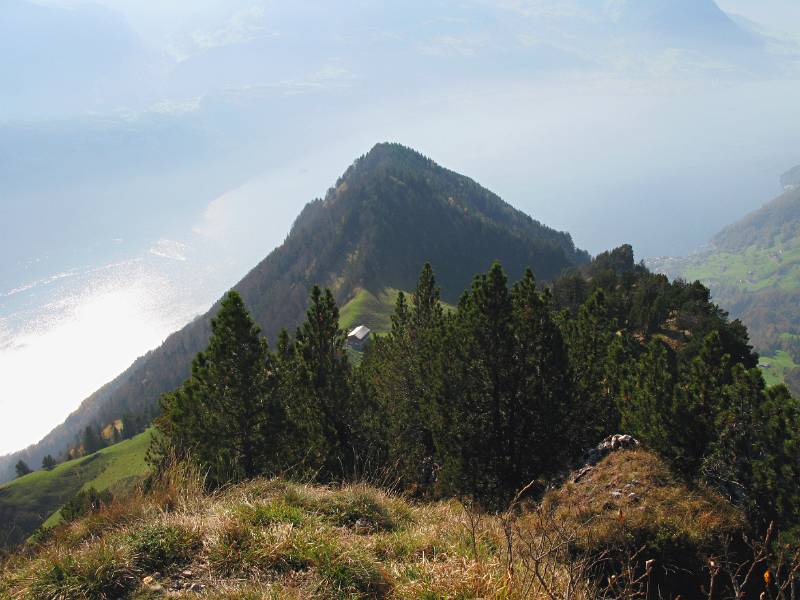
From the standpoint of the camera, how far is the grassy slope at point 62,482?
83938mm

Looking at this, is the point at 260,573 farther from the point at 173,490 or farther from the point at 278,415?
the point at 278,415

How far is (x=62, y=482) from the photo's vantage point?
93938 millimetres

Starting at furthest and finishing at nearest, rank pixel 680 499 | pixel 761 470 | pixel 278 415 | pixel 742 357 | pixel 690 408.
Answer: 1. pixel 742 357
2. pixel 278 415
3. pixel 690 408
4. pixel 761 470
5. pixel 680 499

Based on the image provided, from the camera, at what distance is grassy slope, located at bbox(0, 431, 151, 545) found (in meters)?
83.9

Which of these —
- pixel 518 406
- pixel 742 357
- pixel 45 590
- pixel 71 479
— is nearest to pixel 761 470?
pixel 518 406

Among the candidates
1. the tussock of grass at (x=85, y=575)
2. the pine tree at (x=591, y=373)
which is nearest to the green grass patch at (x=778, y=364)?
the pine tree at (x=591, y=373)

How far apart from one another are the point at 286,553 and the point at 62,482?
114 metres

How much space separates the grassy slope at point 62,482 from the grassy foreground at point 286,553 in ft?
280

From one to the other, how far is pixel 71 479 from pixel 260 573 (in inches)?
4448

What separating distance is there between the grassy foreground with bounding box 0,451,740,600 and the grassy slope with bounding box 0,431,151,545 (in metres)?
85.3

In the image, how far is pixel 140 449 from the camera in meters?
93.4

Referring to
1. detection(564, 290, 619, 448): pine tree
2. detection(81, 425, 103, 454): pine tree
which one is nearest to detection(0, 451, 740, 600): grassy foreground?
detection(564, 290, 619, 448): pine tree

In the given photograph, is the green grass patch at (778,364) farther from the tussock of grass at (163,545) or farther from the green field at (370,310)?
the tussock of grass at (163,545)

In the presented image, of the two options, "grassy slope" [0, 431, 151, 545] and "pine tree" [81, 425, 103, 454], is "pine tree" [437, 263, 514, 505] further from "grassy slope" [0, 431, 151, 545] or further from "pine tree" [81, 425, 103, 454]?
"pine tree" [81, 425, 103, 454]
